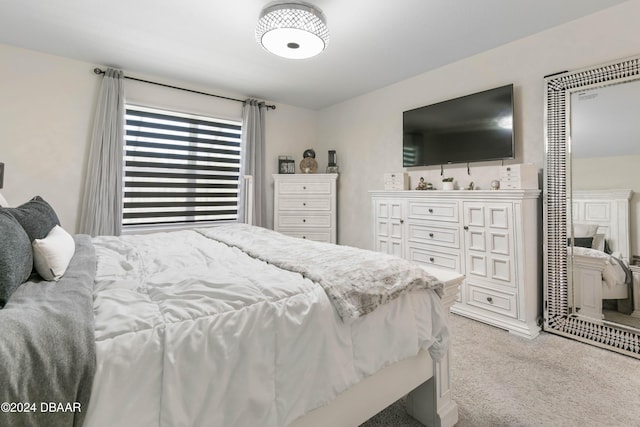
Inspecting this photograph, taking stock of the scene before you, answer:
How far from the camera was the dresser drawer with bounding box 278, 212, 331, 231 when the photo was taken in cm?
414

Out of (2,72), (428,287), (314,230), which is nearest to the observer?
(428,287)

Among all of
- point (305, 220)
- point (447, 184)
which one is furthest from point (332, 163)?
point (447, 184)

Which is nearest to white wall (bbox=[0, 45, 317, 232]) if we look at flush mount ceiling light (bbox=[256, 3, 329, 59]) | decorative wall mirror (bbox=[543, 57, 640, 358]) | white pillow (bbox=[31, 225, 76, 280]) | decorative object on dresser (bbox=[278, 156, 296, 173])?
decorative object on dresser (bbox=[278, 156, 296, 173])

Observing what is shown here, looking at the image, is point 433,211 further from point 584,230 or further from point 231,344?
point 231,344

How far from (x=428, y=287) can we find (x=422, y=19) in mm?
2155

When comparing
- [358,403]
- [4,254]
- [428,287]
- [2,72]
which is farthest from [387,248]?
[2,72]

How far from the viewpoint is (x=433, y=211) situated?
9.78ft

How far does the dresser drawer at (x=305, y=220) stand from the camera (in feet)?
13.6

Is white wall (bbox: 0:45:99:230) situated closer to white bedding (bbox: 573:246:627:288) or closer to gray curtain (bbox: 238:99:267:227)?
gray curtain (bbox: 238:99:267:227)

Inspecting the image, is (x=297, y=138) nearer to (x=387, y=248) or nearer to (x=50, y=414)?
(x=387, y=248)

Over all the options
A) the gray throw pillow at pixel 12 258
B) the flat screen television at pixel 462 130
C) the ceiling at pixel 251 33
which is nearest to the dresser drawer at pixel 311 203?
the flat screen television at pixel 462 130

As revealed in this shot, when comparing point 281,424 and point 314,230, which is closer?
point 281,424

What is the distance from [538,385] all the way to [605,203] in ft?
4.84

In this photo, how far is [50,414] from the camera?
1.94 ft
